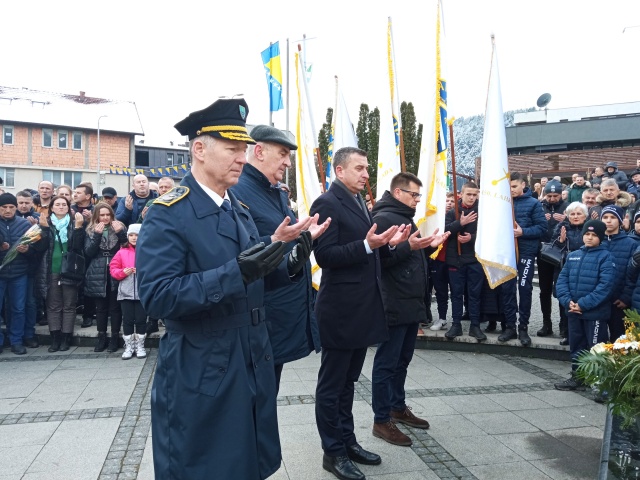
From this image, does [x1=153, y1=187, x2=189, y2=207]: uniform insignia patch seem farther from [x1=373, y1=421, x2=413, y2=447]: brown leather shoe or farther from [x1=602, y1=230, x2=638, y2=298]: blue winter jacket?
[x1=602, y1=230, x2=638, y2=298]: blue winter jacket

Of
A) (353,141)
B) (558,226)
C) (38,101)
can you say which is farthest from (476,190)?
(38,101)

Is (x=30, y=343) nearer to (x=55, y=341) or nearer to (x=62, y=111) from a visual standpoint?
(x=55, y=341)

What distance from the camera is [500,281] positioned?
6902mm

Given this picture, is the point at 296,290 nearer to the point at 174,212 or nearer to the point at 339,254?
the point at 339,254

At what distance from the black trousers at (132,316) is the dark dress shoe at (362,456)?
4.15 meters

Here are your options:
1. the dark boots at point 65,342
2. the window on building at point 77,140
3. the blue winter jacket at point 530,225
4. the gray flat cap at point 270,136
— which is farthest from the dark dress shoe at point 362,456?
the window on building at point 77,140

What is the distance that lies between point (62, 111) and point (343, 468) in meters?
51.9

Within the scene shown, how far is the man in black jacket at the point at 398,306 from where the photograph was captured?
430 cm

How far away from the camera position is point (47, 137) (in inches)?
1863

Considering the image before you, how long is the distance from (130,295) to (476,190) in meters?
5.01

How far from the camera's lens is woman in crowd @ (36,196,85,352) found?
752 centimetres

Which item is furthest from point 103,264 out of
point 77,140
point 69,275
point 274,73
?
point 77,140

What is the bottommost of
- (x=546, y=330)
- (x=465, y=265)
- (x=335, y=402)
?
(x=546, y=330)

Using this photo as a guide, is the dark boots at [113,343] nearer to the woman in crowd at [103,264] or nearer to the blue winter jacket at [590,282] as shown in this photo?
the woman in crowd at [103,264]
